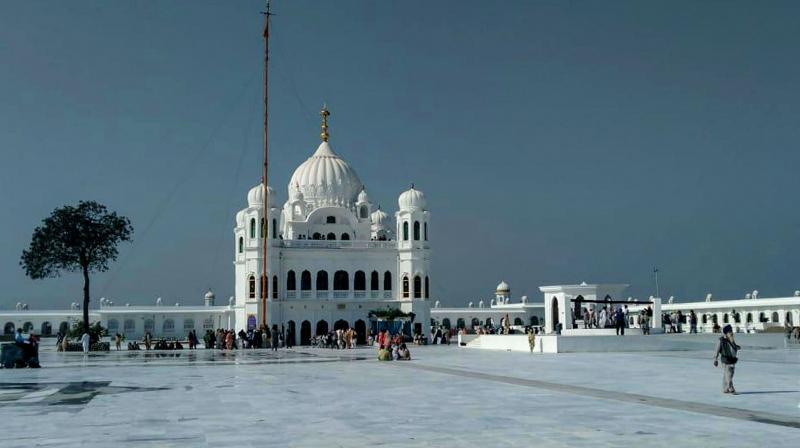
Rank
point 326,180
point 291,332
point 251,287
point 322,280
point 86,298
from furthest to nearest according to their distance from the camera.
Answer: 1. point 326,180
2. point 322,280
3. point 251,287
4. point 291,332
5. point 86,298

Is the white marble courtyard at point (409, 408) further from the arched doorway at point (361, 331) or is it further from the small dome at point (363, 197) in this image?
the small dome at point (363, 197)

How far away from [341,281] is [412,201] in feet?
27.3

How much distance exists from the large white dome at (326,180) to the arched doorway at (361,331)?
12.2 metres

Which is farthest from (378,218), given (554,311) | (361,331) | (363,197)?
(554,311)

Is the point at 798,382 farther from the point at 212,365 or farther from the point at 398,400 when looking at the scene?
the point at 212,365

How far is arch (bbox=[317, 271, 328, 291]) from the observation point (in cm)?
6481

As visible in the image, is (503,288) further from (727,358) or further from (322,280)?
(727,358)

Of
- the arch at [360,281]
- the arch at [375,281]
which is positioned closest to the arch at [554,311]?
the arch at [375,281]

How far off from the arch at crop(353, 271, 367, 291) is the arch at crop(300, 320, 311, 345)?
466 centimetres

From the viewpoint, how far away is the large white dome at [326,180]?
2857 inches

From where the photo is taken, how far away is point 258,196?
6569 centimetres

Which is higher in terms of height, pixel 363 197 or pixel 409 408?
pixel 363 197

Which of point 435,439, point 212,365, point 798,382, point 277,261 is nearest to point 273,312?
point 277,261

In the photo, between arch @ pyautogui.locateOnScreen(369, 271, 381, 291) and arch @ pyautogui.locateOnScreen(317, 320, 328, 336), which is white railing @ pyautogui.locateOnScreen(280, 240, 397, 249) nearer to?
arch @ pyautogui.locateOnScreen(369, 271, 381, 291)
